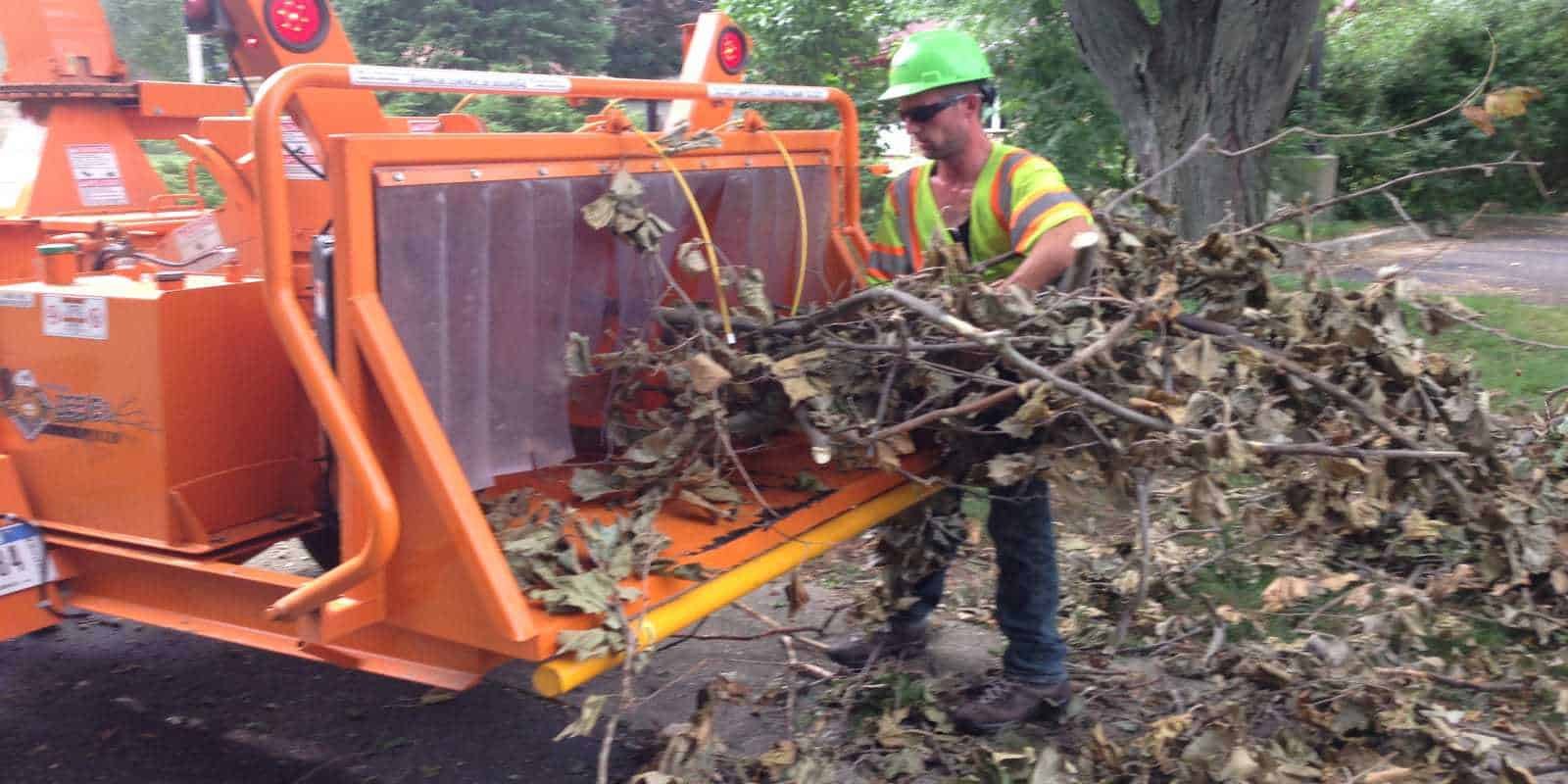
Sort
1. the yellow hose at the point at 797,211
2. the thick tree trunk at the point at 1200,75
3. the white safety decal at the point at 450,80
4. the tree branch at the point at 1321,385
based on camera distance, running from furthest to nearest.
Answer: the thick tree trunk at the point at 1200,75 → the yellow hose at the point at 797,211 → the tree branch at the point at 1321,385 → the white safety decal at the point at 450,80

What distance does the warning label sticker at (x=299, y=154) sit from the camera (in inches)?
143

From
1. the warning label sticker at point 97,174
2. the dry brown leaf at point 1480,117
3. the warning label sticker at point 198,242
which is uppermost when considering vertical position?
the dry brown leaf at point 1480,117

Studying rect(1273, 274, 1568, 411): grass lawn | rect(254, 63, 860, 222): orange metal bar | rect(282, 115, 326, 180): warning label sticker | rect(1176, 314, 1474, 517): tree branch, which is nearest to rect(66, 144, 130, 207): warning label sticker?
rect(282, 115, 326, 180): warning label sticker

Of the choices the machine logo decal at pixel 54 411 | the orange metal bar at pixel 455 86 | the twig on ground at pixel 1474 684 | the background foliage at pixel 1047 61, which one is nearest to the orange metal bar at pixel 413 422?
the orange metal bar at pixel 455 86

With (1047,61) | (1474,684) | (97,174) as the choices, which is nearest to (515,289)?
(97,174)

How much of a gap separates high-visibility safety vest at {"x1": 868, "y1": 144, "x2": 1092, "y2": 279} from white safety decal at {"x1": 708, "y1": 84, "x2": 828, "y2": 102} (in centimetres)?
40

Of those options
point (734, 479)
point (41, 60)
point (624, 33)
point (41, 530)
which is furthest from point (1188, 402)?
point (624, 33)

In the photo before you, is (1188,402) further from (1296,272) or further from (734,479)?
(734,479)

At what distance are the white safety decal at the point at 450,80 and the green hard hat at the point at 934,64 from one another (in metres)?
1.06

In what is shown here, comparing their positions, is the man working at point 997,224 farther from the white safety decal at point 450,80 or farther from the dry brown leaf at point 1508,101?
the dry brown leaf at point 1508,101

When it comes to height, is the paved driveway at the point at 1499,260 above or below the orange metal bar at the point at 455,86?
below

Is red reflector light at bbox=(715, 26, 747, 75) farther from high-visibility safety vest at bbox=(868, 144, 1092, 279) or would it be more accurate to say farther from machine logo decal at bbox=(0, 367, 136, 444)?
machine logo decal at bbox=(0, 367, 136, 444)

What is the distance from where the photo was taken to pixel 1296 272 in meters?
3.75

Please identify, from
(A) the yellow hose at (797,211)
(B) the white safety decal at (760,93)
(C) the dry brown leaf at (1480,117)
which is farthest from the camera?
(A) the yellow hose at (797,211)
